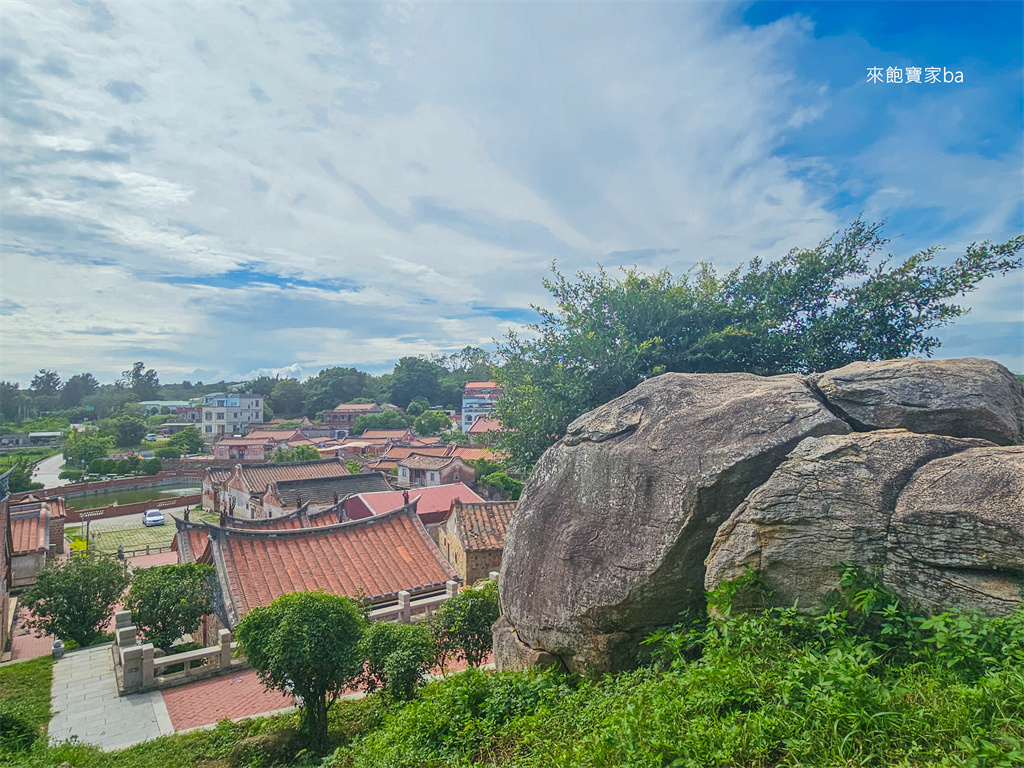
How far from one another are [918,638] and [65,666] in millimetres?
16535

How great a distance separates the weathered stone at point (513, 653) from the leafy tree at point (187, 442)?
201ft

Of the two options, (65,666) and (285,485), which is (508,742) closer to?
(65,666)

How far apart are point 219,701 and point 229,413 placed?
8132cm

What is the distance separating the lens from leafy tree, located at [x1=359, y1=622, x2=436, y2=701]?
29.5 feet

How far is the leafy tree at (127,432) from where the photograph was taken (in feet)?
210

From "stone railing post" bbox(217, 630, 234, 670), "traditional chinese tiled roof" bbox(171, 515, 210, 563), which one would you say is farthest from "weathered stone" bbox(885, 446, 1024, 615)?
"traditional chinese tiled roof" bbox(171, 515, 210, 563)

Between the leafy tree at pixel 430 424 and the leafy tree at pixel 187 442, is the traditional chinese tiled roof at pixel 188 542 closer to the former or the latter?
the leafy tree at pixel 187 442

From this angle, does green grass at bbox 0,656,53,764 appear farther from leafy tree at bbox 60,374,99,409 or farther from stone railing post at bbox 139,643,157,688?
leafy tree at bbox 60,374,99,409

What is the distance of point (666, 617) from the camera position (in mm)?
6609

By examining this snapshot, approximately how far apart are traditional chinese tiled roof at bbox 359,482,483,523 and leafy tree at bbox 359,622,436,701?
1380 cm

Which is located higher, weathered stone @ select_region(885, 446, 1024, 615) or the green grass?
weathered stone @ select_region(885, 446, 1024, 615)

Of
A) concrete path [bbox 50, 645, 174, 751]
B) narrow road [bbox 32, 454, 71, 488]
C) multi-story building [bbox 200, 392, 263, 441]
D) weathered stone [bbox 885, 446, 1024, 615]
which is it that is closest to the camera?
weathered stone [bbox 885, 446, 1024, 615]

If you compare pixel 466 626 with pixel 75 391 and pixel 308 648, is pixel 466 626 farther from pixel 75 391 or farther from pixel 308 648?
pixel 75 391

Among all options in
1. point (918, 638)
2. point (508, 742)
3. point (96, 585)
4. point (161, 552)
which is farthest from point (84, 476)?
point (918, 638)
